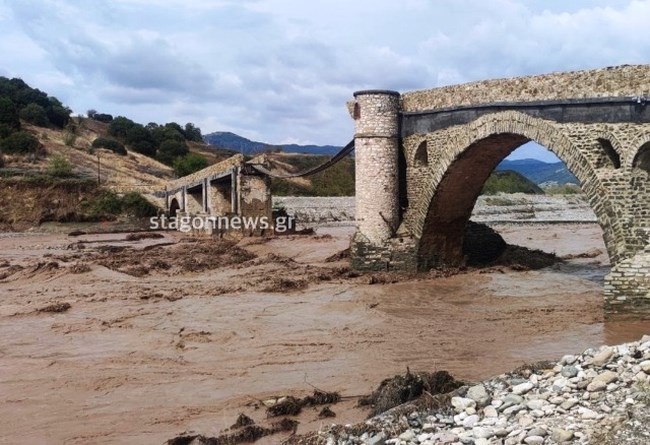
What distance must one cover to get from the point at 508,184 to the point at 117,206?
3106cm

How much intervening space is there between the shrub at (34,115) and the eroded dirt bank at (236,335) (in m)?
41.6

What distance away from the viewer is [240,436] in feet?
21.9

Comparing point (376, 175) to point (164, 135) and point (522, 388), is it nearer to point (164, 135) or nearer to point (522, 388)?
point (522, 388)

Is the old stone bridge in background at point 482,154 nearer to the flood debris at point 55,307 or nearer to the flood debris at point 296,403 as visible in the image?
the flood debris at point 296,403

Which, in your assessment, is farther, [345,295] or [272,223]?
[272,223]

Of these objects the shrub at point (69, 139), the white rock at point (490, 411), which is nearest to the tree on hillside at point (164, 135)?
the shrub at point (69, 139)

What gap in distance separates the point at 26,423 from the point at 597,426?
571 cm

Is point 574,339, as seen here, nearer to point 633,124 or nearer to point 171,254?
point 633,124

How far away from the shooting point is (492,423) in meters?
5.84

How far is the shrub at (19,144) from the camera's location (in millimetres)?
46625

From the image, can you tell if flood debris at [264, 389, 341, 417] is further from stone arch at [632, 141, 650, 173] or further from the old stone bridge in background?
stone arch at [632, 141, 650, 173]

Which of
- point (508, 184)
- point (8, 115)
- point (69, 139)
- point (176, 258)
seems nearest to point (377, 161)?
point (176, 258)

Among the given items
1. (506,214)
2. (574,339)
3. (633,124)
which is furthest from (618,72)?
(506,214)

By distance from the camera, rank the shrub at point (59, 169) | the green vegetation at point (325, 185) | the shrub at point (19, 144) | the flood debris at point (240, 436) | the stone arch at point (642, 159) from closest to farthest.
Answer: the flood debris at point (240, 436) < the stone arch at point (642, 159) < the shrub at point (59, 169) < the shrub at point (19, 144) < the green vegetation at point (325, 185)
